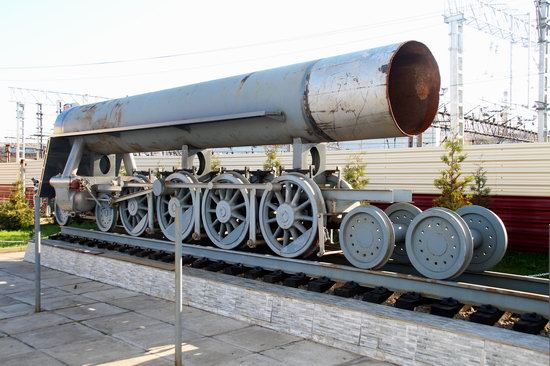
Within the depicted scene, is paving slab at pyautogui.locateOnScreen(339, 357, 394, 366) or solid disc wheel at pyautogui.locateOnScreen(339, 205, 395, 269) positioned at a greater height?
solid disc wheel at pyautogui.locateOnScreen(339, 205, 395, 269)

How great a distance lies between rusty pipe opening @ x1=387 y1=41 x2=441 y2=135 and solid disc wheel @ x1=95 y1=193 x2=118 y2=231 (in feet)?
20.4

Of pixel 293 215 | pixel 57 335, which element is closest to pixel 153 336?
pixel 57 335

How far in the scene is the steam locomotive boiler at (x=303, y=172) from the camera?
6.30 meters

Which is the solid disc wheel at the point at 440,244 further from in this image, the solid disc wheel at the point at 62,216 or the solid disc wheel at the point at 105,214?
the solid disc wheel at the point at 62,216

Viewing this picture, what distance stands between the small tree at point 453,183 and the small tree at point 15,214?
14190 millimetres

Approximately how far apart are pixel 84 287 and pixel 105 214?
2.74 meters

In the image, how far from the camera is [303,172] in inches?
298

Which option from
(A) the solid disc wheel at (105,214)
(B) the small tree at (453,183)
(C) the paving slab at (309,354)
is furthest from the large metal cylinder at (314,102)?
(B) the small tree at (453,183)

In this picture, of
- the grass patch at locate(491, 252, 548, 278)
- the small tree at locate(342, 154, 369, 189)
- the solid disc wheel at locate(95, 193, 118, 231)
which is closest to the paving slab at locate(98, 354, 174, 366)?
the solid disc wheel at locate(95, 193, 118, 231)

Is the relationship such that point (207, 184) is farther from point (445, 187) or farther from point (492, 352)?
point (445, 187)

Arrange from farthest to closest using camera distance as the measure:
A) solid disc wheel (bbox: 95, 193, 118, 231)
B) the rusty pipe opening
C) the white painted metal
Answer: the white painted metal < solid disc wheel (bbox: 95, 193, 118, 231) < the rusty pipe opening

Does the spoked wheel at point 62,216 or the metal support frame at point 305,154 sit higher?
the metal support frame at point 305,154

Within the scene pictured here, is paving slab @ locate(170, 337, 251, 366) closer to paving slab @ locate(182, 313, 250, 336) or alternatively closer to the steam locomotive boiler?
paving slab @ locate(182, 313, 250, 336)

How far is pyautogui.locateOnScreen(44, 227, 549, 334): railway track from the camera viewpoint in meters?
5.14
